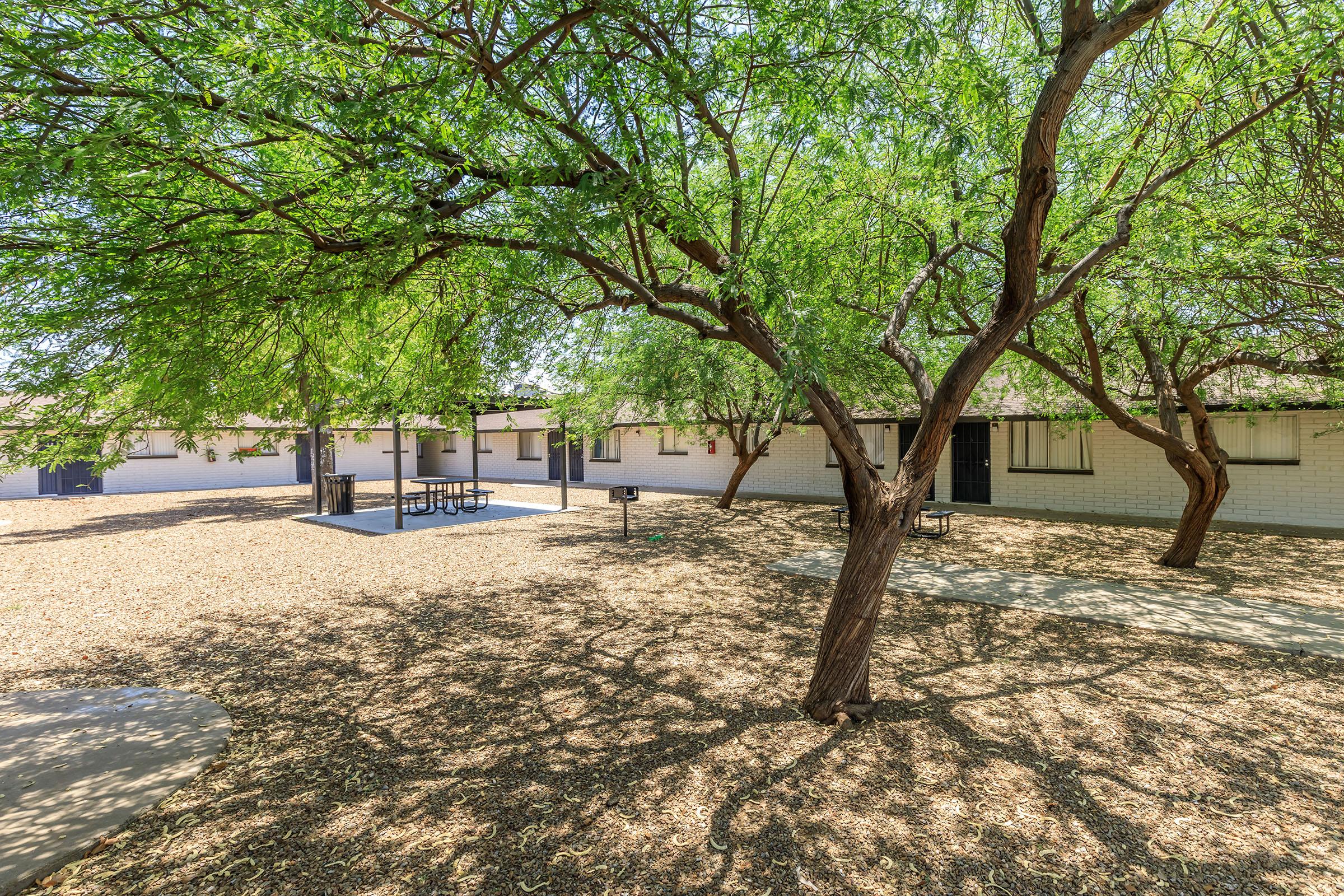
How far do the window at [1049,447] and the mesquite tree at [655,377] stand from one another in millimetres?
7002

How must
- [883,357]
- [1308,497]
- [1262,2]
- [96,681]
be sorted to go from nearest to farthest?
[1262,2]
[96,681]
[883,357]
[1308,497]

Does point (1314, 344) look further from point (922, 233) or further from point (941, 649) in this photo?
point (941, 649)

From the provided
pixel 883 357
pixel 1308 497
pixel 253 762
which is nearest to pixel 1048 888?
pixel 253 762

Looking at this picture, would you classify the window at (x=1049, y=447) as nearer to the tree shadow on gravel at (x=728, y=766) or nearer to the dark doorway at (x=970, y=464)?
the dark doorway at (x=970, y=464)

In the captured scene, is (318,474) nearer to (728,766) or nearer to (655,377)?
(655,377)

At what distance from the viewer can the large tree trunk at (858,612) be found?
13.9ft

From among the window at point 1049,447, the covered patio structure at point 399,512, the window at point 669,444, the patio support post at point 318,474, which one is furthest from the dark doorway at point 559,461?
the window at point 1049,447

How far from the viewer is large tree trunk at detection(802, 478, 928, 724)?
13.9ft

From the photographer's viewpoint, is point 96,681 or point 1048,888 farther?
point 96,681

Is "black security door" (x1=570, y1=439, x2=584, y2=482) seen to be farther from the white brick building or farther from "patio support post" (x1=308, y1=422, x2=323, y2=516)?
"patio support post" (x1=308, y1=422, x2=323, y2=516)

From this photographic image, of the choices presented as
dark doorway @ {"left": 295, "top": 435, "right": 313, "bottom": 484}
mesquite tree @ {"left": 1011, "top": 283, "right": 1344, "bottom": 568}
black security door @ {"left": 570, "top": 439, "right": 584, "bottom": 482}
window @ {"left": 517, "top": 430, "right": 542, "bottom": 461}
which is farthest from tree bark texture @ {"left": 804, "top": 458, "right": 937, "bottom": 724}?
dark doorway @ {"left": 295, "top": 435, "right": 313, "bottom": 484}

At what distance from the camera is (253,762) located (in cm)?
371

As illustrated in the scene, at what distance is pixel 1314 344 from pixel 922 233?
4.95 m

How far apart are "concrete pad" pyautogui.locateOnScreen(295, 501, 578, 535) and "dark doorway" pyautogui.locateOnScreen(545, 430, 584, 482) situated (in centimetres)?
832
